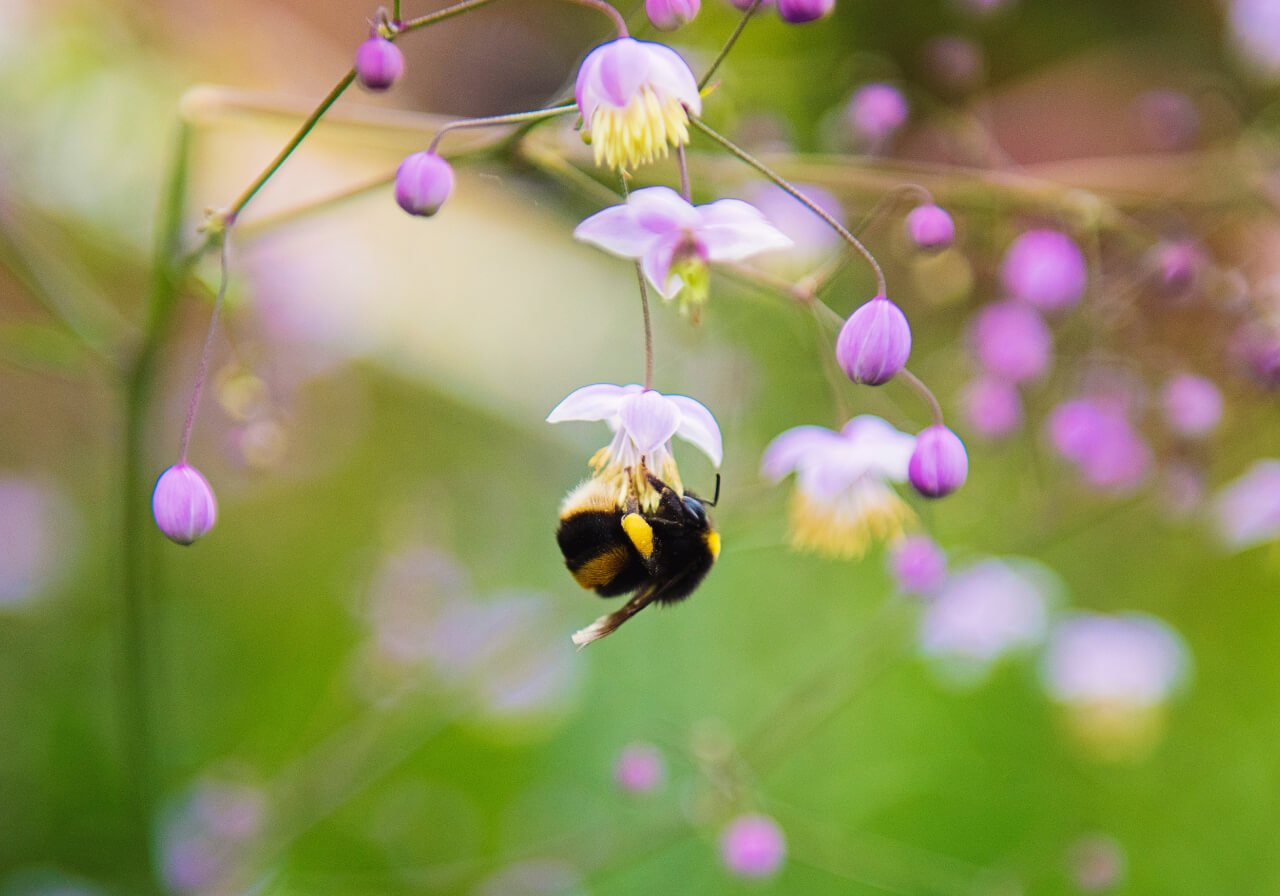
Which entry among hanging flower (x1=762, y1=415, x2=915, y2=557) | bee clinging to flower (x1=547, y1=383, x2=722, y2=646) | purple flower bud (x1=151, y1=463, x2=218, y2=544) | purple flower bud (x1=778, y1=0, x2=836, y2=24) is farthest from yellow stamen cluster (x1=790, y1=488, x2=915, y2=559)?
purple flower bud (x1=151, y1=463, x2=218, y2=544)

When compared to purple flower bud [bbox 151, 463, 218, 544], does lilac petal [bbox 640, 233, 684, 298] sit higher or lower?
higher

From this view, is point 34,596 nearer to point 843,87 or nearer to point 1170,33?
point 843,87

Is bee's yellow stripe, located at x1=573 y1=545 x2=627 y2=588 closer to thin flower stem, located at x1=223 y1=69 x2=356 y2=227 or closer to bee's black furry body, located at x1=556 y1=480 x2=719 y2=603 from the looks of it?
bee's black furry body, located at x1=556 y1=480 x2=719 y2=603

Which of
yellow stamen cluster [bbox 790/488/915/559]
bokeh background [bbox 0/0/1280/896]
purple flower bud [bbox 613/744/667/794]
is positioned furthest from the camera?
bokeh background [bbox 0/0/1280/896]

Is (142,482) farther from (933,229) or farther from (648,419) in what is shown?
(933,229)

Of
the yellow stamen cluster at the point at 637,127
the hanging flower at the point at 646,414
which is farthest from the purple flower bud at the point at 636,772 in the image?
the yellow stamen cluster at the point at 637,127

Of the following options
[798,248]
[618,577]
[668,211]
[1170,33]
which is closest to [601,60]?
[668,211]
